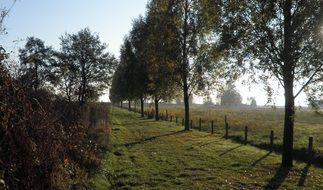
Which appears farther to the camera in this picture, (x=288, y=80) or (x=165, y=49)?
(x=165, y=49)

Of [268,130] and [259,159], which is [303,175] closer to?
[259,159]

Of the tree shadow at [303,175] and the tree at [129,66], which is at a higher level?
the tree at [129,66]

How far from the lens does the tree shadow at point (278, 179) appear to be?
16.0 meters

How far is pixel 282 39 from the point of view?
19.5 metres

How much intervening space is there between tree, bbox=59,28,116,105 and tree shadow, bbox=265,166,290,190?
4816cm

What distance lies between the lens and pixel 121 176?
55.6 ft

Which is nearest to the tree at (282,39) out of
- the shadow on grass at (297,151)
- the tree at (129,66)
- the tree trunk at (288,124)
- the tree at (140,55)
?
the tree trunk at (288,124)

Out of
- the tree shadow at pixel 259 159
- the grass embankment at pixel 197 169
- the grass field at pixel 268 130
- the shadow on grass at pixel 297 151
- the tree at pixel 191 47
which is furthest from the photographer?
the tree at pixel 191 47

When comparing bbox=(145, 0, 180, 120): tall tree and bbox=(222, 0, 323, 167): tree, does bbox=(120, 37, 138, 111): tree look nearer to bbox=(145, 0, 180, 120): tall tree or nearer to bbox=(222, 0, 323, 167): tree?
bbox=(145, 0, 180, 120): tall tree

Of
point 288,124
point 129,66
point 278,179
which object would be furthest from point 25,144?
point 129,66

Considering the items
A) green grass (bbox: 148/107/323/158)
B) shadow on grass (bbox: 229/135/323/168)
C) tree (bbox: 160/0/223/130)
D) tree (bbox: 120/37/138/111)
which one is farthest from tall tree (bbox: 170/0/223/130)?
tree (bbox: 120/37/138/111)

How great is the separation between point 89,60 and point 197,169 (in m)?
50.5

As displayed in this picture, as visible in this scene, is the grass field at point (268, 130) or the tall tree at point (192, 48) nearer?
the grass field at point (268, 130)

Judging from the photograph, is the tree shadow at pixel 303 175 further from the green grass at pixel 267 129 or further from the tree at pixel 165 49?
the tree at pixel 165 49
